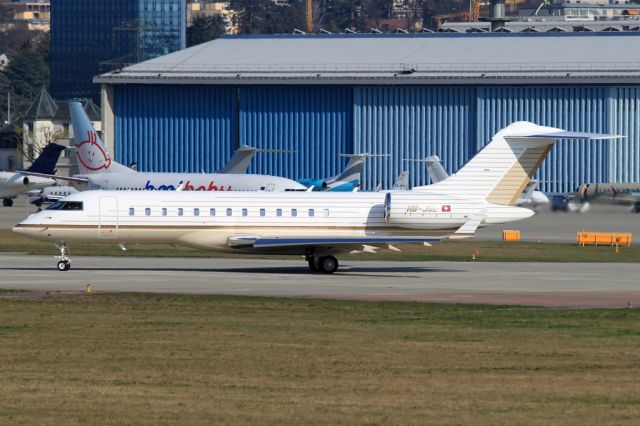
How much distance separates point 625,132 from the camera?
9875 centimetres

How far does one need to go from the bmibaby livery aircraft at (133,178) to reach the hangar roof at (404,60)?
25.4 metres

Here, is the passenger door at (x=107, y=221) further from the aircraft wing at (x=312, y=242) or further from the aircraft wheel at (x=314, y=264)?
the aircraft wheel at (x=314, y=264)

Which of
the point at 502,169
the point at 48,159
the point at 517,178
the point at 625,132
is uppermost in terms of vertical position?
the point at 502,169

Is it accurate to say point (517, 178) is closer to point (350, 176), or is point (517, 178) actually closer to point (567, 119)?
point (350, 176)

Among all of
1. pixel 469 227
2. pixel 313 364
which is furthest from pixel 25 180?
pixel 313 364

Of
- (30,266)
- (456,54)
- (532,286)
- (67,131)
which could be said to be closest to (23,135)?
(67,131)

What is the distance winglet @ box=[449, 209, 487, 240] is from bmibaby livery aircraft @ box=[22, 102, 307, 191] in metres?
27.6

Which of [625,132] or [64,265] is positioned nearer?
[64,265]

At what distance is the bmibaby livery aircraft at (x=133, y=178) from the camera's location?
7544 centimetres

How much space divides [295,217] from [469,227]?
6.07 metres

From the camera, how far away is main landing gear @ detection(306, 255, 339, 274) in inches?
Result: 1857

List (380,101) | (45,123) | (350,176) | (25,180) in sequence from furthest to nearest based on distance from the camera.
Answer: (45,123) < (25,180) < (380,101) < (350,176)

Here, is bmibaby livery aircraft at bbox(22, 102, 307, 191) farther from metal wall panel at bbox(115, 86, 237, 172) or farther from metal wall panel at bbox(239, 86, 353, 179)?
metal wall panel at bbox(239, 86, 353, 179)

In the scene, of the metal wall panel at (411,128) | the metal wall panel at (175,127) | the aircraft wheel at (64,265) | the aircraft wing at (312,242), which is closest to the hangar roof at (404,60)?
the metal wall panel at (175,127)
